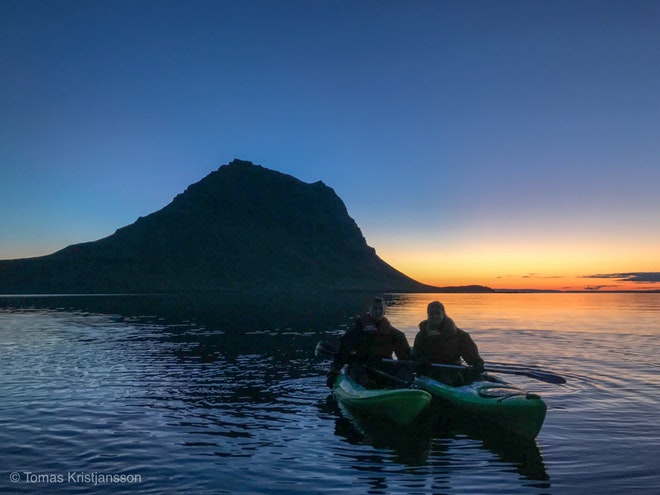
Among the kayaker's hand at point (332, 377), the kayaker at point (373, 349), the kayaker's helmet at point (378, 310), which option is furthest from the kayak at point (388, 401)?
the kayaker's helmet at point (378, 310)

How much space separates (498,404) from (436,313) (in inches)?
133

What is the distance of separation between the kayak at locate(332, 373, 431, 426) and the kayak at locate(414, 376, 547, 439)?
1.00m

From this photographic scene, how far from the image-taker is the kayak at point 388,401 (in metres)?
13.7

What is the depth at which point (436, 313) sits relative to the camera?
52.2ft

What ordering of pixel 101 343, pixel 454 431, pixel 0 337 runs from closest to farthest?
pixel 454 431, pixel 101 343, pixel 0 337

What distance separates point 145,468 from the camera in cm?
1103

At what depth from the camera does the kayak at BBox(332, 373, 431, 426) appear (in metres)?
13.7

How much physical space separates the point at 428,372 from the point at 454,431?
242 centimetres

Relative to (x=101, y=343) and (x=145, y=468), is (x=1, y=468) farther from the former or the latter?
(x=101, y=343)

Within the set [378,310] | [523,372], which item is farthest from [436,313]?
[523,372]

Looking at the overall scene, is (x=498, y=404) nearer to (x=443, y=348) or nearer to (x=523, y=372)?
(x=443, y=348)

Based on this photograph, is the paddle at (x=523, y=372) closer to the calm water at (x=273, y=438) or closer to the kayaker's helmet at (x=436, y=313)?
the calm water at (x=273, y=438)

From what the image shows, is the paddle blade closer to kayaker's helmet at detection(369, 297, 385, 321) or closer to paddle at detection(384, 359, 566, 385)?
paddle at detection(384, 359, 566, 385)

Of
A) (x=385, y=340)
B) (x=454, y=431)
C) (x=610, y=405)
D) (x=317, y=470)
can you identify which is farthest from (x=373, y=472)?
(x=610, y=405)
